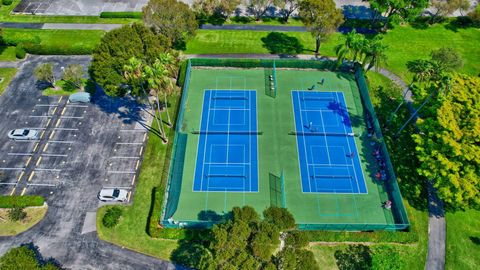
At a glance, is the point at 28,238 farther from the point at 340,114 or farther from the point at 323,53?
the point at 323,53

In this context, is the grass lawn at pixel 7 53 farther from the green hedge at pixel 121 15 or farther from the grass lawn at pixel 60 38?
the green hedge at pixel 121 15

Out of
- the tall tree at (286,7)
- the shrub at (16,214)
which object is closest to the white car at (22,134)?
the shrub at (16,214)

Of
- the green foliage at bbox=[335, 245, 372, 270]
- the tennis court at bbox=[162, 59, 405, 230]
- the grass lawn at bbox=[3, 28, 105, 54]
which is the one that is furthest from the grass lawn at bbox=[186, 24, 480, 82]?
the green foliage at bbox=[335, 245, 372, 270]

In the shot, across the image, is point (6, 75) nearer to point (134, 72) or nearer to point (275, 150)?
point (134, 72)

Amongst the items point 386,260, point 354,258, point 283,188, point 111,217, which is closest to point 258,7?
point 283,188

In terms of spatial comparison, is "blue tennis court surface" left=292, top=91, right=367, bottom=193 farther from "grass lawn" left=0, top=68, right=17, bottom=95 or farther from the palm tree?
"grass lawn" left=0, top=68, right=17, bottom=95
